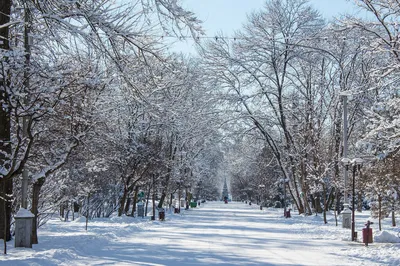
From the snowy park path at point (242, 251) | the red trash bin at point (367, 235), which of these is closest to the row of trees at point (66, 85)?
the snowy park path at point (242, 251)

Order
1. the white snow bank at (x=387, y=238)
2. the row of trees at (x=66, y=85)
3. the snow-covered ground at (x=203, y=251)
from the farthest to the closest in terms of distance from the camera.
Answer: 1. the white snow bank at (x=387, y=238)
2. the snow-covered ground at (x=203, y=251)
3. the row of trees at (x=66, y=85)

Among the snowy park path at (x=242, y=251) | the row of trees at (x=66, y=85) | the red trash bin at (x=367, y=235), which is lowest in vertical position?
the snowy park path at (x=242, y=251)

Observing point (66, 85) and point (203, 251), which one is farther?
point (203, 251)

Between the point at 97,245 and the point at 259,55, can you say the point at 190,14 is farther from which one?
the point at 259,55

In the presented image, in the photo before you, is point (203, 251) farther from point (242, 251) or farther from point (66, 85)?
point (66, 85)

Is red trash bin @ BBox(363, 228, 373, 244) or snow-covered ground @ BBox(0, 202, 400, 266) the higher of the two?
red trash bin @ BBox(363, 228, 373, 244)

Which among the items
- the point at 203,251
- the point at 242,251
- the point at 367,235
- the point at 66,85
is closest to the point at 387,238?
the point at 367,235

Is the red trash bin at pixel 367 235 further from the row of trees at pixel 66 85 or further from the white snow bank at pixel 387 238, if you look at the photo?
the row of trees at pixel 66 85

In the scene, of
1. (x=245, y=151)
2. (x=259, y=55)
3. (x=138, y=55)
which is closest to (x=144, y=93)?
(x=138, y=55)

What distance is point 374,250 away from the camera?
1535cm

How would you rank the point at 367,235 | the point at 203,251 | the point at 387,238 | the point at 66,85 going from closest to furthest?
the point at 66,85
the point at 203,251
the point at 367,235
the point at 387,238

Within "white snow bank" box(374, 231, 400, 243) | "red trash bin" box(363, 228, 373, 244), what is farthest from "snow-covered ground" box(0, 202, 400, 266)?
"red trash bin" box(363, 228, 373, 244)

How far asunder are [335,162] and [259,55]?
995 centimetres

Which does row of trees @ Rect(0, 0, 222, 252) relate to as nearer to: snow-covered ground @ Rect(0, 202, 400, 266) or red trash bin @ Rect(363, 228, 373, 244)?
snow-covered ground @ Rect(0, 202, 400, 266)
